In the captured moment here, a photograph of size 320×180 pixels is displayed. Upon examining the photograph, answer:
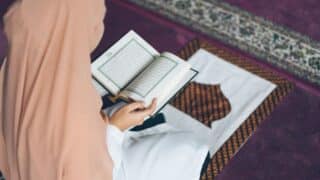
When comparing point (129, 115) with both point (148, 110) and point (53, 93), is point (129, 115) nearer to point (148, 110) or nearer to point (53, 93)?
point (148, 110)

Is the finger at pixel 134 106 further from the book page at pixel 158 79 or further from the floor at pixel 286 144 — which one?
the floor at pixel 286 144

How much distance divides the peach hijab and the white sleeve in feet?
0.43

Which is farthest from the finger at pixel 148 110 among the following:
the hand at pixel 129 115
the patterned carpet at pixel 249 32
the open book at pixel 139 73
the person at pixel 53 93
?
the patterned carpet at pixel 249 32

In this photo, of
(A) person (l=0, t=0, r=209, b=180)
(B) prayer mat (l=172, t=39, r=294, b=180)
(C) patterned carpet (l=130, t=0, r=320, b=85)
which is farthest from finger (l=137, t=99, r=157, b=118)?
(C) patterned carpet (l=130, t=0, r=320, b=85)

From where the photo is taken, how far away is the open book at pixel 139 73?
141 cm

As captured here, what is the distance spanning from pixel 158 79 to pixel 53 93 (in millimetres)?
561

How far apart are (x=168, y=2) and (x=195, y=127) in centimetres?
63

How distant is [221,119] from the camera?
1.71 meters

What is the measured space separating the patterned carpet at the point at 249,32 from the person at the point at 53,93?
3.40 feet

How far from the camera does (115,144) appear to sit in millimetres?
1158

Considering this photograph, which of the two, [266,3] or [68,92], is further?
[266,3]

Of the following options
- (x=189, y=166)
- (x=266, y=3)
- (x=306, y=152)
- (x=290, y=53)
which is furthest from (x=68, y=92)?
(x=266, y=3)

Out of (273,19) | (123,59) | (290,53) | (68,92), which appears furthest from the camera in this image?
(273,19)

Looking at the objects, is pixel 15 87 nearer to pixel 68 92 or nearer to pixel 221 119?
pixel 68 92
